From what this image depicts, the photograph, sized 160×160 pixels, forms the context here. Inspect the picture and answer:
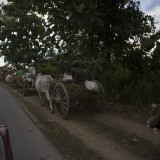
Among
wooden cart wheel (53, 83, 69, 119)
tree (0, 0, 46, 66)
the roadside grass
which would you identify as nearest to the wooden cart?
wooden cart wheel (53, 83, 69, 119)

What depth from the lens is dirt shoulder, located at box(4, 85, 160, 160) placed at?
479 cm

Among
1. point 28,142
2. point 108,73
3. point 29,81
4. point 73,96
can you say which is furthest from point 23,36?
point 28,142

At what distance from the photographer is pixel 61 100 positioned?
7.89m

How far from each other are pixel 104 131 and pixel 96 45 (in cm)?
432

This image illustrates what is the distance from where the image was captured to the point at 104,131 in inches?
249

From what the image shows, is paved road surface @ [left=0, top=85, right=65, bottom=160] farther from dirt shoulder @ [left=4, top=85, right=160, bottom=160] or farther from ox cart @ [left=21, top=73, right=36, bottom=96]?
ox cart @ [left=21, top=73, right=36, bottom=96]

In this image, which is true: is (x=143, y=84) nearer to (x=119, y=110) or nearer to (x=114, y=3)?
(x=119, y=110)

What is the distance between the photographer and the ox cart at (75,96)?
7.64 meters

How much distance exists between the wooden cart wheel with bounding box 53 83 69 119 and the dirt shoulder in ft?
0.75

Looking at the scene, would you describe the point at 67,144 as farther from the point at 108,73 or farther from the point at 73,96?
the point at 108,73

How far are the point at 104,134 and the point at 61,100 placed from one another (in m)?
2.28

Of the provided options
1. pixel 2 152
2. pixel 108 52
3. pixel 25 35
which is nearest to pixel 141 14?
pixel 108 52

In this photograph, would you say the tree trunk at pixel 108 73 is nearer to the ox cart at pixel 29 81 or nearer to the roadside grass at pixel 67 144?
the roadside grass at pixel 67 144

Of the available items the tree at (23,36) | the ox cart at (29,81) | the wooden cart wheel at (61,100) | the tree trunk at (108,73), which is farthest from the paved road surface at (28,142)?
the tree at (23,36)
